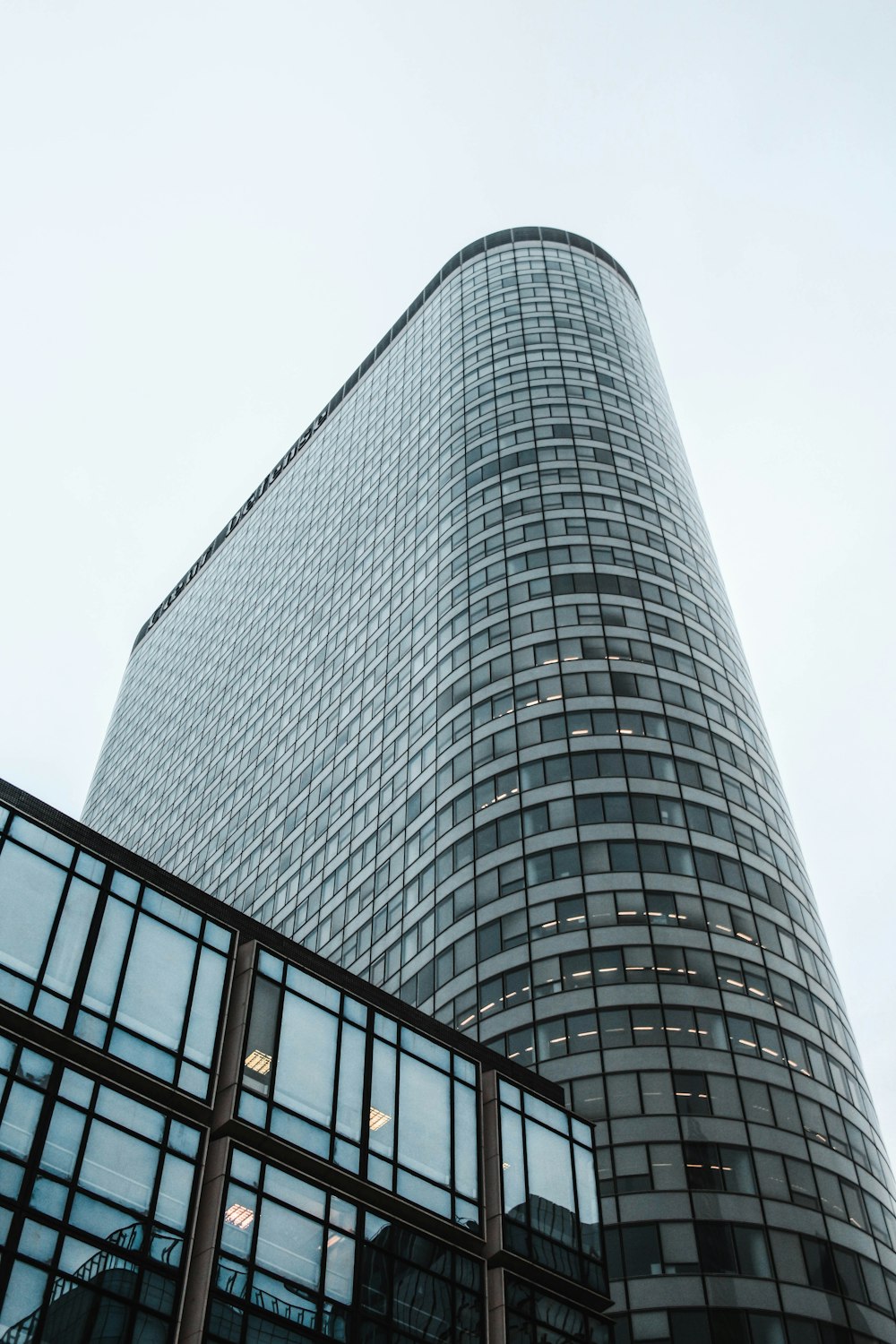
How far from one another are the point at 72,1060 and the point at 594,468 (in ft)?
211

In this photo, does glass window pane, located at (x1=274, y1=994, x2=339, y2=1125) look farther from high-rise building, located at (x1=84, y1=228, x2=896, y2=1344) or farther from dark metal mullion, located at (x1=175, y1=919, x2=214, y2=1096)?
high-rise building, located at (x1=84, y1=228, x2=896, y2=1344)

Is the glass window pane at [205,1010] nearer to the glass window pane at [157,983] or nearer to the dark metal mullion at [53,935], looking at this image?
the glass window pane at [157,983]

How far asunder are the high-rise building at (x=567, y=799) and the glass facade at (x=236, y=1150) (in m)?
14.5

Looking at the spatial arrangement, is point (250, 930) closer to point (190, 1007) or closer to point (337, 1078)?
point (190, 1007)

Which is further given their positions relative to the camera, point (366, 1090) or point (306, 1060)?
point (366, 1090)

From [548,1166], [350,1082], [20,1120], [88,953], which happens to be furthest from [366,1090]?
[20,1120]

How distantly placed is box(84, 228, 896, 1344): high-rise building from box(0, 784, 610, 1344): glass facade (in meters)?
14.5

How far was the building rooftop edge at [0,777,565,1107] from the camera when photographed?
103 ft

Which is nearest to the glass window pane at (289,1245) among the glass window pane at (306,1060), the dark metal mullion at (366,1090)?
the dark metal mullion at (366,1090)

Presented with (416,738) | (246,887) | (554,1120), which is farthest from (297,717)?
(554,1120)

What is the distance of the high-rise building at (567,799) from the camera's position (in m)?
48.9

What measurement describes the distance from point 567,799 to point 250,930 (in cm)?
3153

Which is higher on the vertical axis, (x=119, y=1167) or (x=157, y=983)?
(x=157, y=983)

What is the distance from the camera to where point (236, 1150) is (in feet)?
95.9
